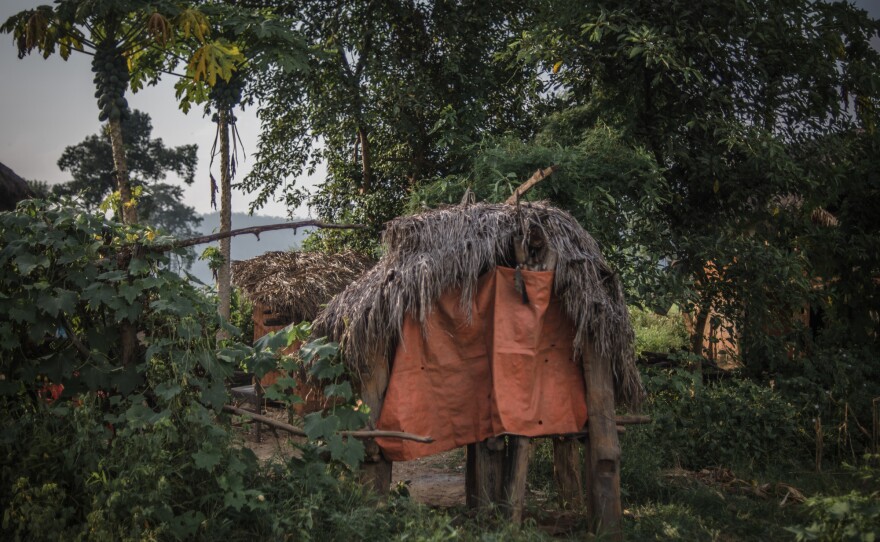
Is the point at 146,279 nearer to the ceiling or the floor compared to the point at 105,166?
nearer to the floor

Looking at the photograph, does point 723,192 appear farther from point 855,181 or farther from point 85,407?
point 85,407

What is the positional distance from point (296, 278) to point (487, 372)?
676 cm

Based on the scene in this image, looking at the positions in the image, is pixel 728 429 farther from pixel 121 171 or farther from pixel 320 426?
pixel 121 171

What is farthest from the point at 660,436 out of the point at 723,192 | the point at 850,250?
the point at 850,250

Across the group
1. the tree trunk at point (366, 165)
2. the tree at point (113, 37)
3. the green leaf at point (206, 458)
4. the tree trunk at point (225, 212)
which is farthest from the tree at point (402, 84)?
the green leaf at point (206, 458)

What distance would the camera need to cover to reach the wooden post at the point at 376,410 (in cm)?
585

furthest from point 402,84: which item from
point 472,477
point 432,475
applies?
point 472,477

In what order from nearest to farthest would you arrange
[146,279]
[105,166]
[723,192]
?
[146,279] → [723,192] → [105,166]

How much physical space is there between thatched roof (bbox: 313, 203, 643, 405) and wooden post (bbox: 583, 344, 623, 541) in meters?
0.14

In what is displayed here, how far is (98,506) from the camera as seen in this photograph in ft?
16.1

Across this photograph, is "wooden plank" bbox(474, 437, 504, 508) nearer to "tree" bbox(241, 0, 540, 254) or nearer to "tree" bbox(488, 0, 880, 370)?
"tree" bbox(488, 0, 880, 370)

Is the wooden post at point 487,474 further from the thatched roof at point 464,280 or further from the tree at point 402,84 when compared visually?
the tree at point 402,84

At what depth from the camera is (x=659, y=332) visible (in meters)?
17.0

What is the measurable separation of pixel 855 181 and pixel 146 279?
33.1ft
